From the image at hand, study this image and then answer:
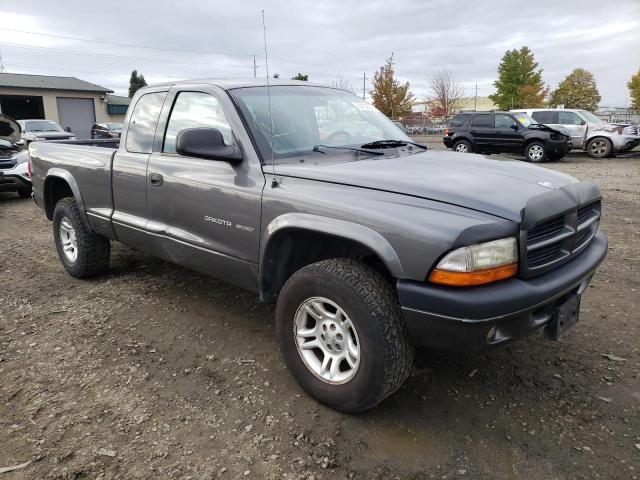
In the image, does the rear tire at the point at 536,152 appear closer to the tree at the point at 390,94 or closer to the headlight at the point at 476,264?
the headlight at the point at 476,264

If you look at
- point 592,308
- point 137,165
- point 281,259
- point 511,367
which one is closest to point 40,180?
Answer: point 137,165

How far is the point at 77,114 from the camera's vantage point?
121ft

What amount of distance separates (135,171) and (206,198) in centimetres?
95

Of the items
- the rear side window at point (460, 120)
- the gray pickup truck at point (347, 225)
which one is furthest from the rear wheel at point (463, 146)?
the gray pickup truck at point (347, 225)

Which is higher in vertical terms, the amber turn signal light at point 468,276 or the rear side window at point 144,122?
the rear side window at point 144,122

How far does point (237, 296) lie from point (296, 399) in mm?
1662

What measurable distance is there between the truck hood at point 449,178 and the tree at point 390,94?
4066cm

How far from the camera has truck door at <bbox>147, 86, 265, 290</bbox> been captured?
9.80 ft

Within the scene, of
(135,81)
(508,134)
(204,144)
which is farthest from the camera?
(135,81)

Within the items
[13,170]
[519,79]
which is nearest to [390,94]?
[519,79]

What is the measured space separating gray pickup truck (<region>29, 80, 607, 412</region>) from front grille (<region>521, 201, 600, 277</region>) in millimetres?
11

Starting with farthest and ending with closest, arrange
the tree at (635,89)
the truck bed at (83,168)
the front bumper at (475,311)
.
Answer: the tree at (635,89) → the truck bed at (83,168) → the front bumper at (475,311)

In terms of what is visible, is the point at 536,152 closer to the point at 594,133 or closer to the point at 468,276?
the point at 594,133

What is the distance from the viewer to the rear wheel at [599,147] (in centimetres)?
1658
